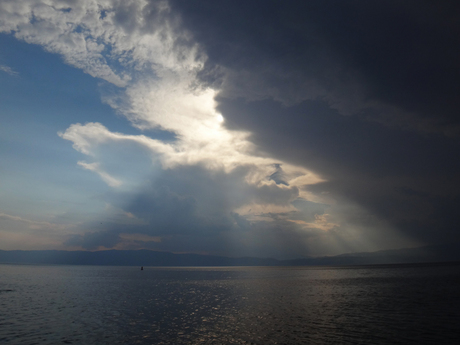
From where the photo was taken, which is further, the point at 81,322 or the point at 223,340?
the point at 81,322

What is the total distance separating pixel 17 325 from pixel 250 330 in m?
30.8

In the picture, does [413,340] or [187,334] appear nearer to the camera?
[413,340]

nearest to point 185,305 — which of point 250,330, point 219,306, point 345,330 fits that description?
point 219,306

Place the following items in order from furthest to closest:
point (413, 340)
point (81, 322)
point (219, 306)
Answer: point (219, 306) < point (81, 322) < point (413, 340)

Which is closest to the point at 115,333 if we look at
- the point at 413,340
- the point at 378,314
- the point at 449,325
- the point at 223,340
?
the point at 223,340

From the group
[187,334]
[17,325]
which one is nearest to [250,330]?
[187,334]

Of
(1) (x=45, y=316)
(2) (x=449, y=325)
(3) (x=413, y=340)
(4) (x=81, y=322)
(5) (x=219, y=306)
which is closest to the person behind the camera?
(3) (x=413, y=340)

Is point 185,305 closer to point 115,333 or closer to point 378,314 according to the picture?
point 115,333

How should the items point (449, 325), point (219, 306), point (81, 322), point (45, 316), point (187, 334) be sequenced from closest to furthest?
1. point (187, 334)
2. point (449, 325)
3. point (81, 322)
4. point (45, 316)
5. point (219, 306)

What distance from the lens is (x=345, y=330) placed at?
33625 mm

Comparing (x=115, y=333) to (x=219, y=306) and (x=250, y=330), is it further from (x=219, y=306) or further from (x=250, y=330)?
(x=219, y=306)

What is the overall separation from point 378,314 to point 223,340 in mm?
28030

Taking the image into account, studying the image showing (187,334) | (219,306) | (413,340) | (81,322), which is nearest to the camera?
(413,340)

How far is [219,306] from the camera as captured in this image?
5350cm
